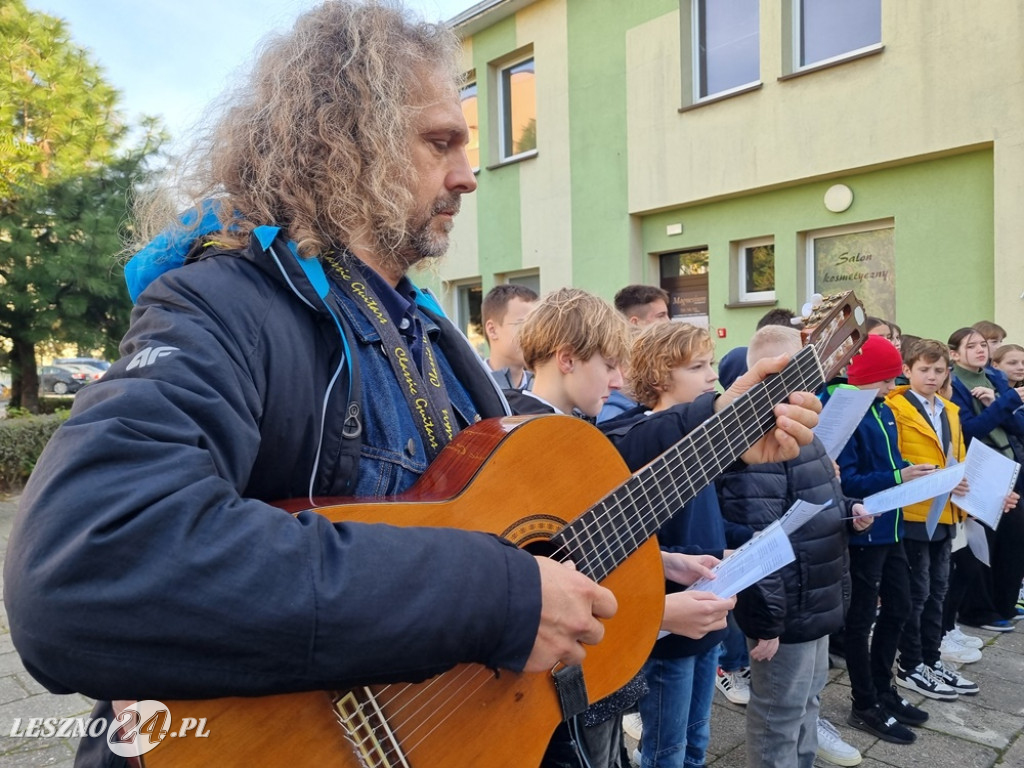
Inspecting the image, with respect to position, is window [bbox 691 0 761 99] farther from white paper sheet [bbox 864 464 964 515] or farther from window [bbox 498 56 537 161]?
white paper sheet [bbox 864 464 964 515]

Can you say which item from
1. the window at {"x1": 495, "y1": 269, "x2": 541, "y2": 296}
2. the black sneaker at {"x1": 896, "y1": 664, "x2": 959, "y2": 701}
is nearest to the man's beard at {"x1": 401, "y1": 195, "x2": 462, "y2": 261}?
the black sneaker at {"x1": 896, "y1": 664, "x2": 959, "y2": 701}

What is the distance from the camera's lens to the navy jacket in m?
0.77

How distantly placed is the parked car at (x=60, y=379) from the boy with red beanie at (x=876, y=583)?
99.1ft

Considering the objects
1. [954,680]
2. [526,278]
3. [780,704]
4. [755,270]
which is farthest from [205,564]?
[526,278]

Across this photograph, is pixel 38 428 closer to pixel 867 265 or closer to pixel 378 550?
pixel 378 550

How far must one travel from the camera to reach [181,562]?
2.57 ft

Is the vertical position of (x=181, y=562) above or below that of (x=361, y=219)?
below

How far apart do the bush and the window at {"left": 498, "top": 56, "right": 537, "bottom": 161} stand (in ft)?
25.0

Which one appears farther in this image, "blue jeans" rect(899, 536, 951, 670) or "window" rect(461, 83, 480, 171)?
"window" rect(461, 83, 480, 171)

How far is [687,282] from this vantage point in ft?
31.8

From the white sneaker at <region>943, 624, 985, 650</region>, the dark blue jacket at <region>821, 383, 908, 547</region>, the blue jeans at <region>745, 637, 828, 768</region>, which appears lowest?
the white sneaker at <region>943, 624, 985, 650</region>

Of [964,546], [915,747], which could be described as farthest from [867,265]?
[915,747]

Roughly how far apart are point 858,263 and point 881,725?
573 cm

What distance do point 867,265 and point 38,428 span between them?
970 centimetres
